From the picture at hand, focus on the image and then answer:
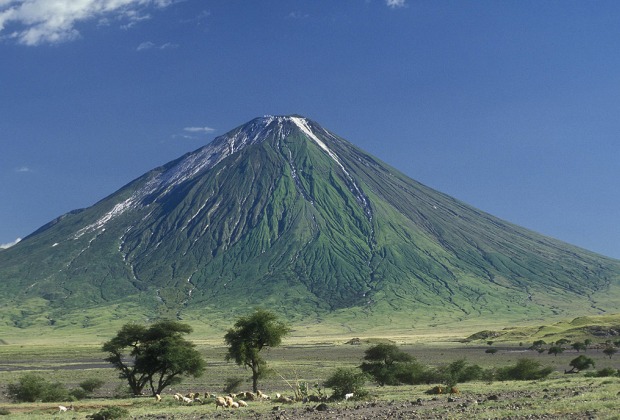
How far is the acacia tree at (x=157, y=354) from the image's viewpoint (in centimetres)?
4588

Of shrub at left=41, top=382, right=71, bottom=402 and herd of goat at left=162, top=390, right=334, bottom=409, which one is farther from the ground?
shrub at left=41, top=382, right=71, bottom=402

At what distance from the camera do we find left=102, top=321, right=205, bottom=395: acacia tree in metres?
45.9

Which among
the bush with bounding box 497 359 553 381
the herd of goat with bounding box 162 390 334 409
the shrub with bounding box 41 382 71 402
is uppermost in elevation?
the shrub with bounding box 41 382 71 402

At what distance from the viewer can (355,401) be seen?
33.0m

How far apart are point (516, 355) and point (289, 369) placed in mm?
31126

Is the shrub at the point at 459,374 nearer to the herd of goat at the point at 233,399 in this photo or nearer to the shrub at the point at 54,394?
the herd of goat at the point at 233,399

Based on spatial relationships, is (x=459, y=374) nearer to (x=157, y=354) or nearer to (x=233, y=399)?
(x=233, y=399)

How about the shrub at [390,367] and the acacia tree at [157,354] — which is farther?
the shrub at [390,367]

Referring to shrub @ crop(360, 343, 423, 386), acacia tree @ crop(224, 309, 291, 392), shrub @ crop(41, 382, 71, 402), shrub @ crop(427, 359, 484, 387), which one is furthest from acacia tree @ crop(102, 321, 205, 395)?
shrub @ crop(427, 359, 484, 387)

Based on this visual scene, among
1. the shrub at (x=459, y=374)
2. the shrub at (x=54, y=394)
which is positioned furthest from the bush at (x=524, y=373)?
the shrub at (x=54, y=394)

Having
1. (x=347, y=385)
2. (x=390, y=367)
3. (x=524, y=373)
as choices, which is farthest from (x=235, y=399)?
(x=524, y=373)

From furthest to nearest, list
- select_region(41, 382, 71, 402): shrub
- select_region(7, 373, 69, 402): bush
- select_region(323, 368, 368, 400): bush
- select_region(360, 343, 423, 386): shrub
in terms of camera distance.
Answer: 1. select_region(360, 343, 423, 386): shrub
2. select_region(41, 382, 71, 402): shrub
3. select_region(7, 373, 69, 402): bush
4. select_region(323, 368, 368, 400): bush

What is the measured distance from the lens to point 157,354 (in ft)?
151

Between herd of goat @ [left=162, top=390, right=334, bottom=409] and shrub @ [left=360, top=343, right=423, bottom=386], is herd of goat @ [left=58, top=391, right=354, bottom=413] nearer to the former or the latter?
herd of goat @ [left=162, top=390, right=334, bottom=409]
